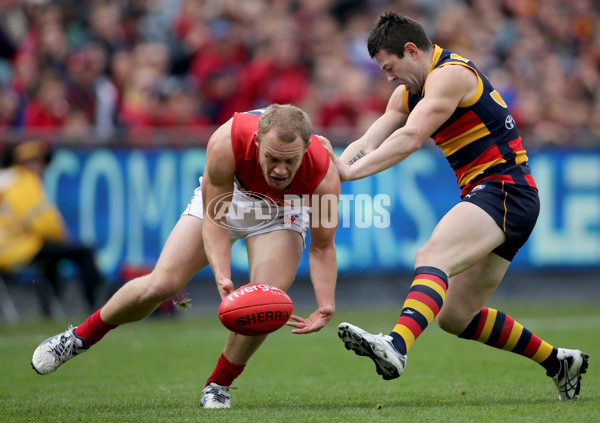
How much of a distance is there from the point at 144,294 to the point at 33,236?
18.7 feet

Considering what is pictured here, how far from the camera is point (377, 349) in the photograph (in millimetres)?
4648

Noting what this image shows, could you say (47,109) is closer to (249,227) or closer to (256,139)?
(249,227)

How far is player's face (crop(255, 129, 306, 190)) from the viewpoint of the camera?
4.99 m

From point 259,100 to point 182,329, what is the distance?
148 inches

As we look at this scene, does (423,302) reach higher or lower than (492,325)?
higher

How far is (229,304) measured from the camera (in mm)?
5039

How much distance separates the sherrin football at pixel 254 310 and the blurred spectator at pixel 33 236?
602 cm

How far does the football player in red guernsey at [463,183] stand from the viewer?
16.9ft

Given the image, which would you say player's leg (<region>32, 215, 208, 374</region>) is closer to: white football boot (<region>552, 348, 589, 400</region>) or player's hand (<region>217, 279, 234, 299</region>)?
player's hand (<region>217, 279, 234, 299</region>)

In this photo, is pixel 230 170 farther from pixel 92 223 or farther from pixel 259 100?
pixel 259 100

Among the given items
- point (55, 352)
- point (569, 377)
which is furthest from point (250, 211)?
point (569, 377)

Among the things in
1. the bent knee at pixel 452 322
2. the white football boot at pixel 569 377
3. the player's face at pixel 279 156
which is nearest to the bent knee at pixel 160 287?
the player's face at pixel 279 156

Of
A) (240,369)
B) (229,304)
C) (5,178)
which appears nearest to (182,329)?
(5,178)

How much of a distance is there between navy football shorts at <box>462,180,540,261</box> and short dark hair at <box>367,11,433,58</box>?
929 millimetres
